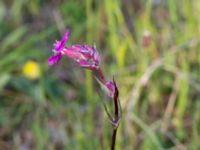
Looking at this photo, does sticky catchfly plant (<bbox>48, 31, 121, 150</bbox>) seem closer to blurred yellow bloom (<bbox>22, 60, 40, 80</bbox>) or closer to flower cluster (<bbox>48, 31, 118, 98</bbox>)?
flower cluster (<bbox>48, 31, 118, 98</bbox>)

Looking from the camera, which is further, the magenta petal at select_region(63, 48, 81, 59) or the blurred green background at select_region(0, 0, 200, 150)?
the blurred green background at select_region(0, 0, 200, 150)

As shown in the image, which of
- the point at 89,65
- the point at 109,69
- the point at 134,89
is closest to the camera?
the point at 89,65

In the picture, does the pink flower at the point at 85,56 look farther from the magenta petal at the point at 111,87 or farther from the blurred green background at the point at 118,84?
the blurred green background at the point at 118,84

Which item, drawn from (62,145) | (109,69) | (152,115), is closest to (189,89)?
(152,115)

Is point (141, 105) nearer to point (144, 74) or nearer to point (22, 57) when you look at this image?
point (144, 74)

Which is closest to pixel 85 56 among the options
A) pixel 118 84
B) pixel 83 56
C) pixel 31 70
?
pixel 83 56

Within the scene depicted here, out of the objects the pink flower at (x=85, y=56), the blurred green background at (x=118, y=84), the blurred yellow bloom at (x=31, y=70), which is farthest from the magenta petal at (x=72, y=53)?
the blurred yellow bloom at (x=31, y=70)

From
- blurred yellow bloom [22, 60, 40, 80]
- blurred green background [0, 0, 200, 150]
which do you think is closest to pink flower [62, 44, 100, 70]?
blurred green background [0, 0, 200, 150]
